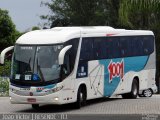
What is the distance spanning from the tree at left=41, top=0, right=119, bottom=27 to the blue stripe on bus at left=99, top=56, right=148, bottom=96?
26582mm

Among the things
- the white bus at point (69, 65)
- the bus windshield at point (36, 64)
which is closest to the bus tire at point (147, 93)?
the white bus at point (69, 65)

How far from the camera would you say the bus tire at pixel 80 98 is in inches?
829

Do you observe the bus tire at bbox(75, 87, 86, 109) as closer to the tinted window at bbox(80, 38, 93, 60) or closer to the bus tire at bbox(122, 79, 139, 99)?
the tinted window at bbox(80, 38, 93, 60)

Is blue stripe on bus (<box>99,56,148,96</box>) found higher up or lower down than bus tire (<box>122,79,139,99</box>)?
higher up

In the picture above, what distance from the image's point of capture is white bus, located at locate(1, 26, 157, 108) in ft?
64.9

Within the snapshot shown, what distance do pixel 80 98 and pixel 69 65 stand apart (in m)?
1.48

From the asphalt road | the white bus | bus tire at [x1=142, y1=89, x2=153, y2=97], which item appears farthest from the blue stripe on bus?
bus tire at [x1=142, y1=89, x2=153, y2=97]

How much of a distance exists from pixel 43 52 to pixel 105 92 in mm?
4274

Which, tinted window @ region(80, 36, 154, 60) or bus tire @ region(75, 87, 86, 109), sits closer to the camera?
bus tire @ region(75, 87, 86, 109)

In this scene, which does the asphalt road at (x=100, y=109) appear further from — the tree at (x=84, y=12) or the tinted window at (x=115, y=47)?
the tree at (x=84, y=12)

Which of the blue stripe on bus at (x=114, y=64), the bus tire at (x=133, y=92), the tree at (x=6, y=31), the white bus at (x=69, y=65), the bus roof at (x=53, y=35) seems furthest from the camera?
the tree at (x=6, y=31)

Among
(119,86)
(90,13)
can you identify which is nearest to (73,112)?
(119,86)

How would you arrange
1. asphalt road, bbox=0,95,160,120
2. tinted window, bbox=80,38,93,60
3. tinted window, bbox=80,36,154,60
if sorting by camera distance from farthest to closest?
tinted window, bbox=80,36,154,60
tinted window, bbox=80,38,93,60
asphalt road, bbox=0,95,160,120

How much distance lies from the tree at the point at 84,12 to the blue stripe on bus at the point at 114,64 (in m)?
26.6
